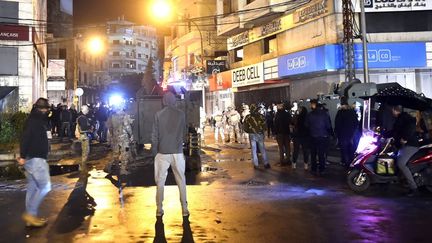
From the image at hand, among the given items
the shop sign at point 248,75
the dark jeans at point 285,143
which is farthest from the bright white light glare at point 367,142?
the shop sign at point 248,75

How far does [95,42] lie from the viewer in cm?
4056

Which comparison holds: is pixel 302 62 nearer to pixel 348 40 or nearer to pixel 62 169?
pixel 348 40

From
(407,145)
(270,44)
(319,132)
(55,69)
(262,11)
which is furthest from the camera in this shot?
(55,69)

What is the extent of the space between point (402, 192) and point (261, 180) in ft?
10.6

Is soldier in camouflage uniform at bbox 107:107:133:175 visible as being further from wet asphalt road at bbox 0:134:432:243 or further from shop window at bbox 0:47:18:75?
shop window at bbox 0:47:18:75

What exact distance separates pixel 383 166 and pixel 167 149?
4.46 metres

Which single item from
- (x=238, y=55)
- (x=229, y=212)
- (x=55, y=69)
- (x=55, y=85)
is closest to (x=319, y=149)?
(x=229, y=212)

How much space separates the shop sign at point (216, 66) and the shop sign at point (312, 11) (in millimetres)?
11125

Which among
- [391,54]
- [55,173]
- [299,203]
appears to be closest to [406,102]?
[299,203]

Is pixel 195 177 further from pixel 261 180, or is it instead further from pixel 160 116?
pixel 160 116

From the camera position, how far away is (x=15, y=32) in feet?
78.9

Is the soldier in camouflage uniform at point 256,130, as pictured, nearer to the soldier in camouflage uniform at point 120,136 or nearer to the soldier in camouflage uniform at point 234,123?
the soldier in camouflage uniform at point 120,136

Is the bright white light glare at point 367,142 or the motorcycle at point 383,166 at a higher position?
the bright white light glare at point 367,142

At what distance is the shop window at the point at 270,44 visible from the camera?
28797mm
